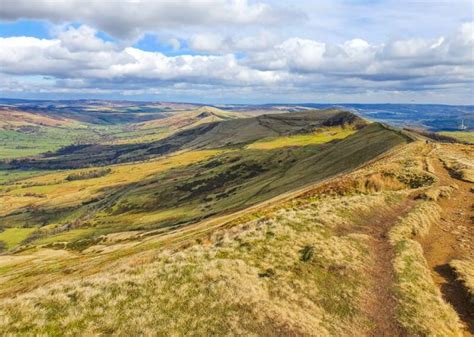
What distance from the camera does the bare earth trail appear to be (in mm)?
28469

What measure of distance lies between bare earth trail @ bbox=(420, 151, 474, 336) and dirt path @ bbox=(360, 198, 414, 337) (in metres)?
3.82

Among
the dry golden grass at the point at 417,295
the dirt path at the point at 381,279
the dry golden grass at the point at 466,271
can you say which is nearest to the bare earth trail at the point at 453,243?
the dry golden grass at the point at 466,271

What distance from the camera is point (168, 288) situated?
26703mm

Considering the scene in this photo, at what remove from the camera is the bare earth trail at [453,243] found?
28469mm

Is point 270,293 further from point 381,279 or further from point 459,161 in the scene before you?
point 459,161

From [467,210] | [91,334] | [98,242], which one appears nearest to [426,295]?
[91,334]

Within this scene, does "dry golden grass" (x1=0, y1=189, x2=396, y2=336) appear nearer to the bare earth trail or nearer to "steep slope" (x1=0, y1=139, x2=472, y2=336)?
"steep slope" (x1=0, y1=139, x2=472, y2=336)

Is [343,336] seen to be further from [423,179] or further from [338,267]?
[423,179]

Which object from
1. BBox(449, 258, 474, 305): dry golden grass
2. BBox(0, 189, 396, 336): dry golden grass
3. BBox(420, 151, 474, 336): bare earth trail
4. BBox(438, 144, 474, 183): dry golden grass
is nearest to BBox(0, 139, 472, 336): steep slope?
BBox(0, 189, 396, 336): dry golden grass

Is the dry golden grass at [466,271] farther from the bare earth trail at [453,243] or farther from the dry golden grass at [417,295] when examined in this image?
the dry golden grass at [417,295]

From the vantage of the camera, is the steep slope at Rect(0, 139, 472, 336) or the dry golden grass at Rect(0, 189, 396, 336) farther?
the steep slope at Rect(0, 139, 472, 336)

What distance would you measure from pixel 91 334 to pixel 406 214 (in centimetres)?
3874

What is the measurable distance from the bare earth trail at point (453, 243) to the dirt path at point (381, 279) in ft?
12.5

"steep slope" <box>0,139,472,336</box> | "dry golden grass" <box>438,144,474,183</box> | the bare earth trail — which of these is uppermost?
"steep slope" <box>0,139,472,336</box>
